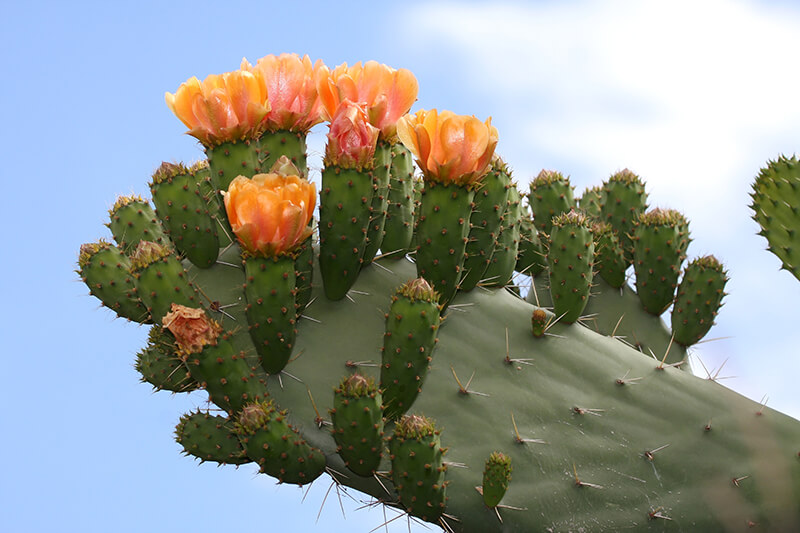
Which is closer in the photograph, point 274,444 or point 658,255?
point 274,444

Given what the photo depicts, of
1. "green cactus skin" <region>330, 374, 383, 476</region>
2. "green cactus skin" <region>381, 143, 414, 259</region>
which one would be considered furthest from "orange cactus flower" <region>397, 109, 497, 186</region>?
"green cactus skin" <region>330, 374, 383, 476</region>

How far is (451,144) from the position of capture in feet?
8.21

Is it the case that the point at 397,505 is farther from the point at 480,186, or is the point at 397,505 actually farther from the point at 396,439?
the point at 480,186

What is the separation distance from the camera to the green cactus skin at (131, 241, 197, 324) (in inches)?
96.4

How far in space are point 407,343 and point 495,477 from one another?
43 cm

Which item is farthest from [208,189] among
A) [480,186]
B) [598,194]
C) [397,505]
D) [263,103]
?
[598,194]

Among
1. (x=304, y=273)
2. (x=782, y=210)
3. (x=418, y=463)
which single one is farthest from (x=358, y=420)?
(x=782, y=210)

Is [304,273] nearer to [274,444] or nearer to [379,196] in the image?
[379,196]

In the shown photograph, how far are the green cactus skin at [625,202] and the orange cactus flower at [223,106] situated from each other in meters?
1.65

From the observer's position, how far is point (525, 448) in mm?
2641

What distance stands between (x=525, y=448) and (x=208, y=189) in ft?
4.12

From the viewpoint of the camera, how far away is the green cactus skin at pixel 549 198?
11.7 feet

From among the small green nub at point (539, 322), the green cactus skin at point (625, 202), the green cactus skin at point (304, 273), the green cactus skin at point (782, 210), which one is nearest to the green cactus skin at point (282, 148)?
the green cactus skin at point (304, 273)

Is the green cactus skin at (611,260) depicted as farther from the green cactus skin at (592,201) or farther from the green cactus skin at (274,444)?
the green cactus skin at (274,444)
